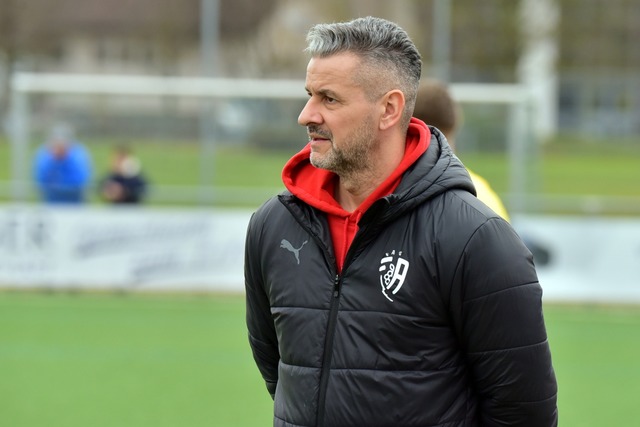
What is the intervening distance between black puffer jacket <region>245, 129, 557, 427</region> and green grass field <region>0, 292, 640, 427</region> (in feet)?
15.8

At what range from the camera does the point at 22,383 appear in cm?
884

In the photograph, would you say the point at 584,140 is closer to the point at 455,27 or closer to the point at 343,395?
the point at 455,27

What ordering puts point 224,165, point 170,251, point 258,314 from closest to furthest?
1. point 258,314
2. point 170,251
3. point 224,165

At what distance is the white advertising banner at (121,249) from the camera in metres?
13.6

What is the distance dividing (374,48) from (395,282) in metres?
0.59

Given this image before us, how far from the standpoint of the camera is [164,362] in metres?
9.79

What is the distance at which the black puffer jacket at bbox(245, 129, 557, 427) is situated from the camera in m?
2.82

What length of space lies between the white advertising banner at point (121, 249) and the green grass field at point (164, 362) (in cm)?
19

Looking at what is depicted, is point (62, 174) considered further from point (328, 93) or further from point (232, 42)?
point (328, 93)

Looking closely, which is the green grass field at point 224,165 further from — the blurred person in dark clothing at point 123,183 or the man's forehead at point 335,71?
the man's forehead at point 335,71

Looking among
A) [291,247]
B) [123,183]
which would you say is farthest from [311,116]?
[123,183]

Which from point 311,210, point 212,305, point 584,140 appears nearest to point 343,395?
point 311,210

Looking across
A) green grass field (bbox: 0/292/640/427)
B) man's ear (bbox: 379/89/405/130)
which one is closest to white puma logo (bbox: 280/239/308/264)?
man's ear (bbox: 379/89/405/130)

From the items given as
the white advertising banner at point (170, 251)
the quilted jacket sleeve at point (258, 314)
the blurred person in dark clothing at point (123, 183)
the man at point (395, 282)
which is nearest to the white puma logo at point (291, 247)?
the man at point (395, 282)
